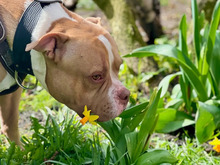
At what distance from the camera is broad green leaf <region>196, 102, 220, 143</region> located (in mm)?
3668

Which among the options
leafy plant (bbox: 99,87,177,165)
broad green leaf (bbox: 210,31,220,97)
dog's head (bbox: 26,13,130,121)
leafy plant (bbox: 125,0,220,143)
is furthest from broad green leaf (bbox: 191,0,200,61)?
dog's head (bbox: 26,13,130,121)

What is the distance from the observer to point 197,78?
379 centimetres

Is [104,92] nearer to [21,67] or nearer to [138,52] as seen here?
[21,67]

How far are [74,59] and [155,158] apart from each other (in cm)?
85

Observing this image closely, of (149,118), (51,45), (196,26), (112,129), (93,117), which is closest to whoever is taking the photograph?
(51,45)

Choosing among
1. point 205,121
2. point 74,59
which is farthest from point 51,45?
point 205,121

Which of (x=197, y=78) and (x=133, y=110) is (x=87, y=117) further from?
(x=197, y=78)

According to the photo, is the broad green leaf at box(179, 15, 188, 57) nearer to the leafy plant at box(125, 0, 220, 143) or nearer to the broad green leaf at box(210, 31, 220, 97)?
the leafy plant at box(125, 0, 220, 143)

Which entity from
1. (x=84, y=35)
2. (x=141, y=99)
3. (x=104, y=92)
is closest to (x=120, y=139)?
(x=104, y=92)

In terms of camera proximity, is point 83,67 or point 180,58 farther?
point 180,58

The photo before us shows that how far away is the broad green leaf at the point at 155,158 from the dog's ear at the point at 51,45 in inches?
34.1

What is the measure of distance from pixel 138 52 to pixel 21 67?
3.75 ft

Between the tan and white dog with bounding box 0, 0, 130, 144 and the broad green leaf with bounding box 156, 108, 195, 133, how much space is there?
106 centimetres

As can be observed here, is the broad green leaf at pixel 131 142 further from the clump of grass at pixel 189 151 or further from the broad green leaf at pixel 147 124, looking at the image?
the clump of grass at pixel 189 151
